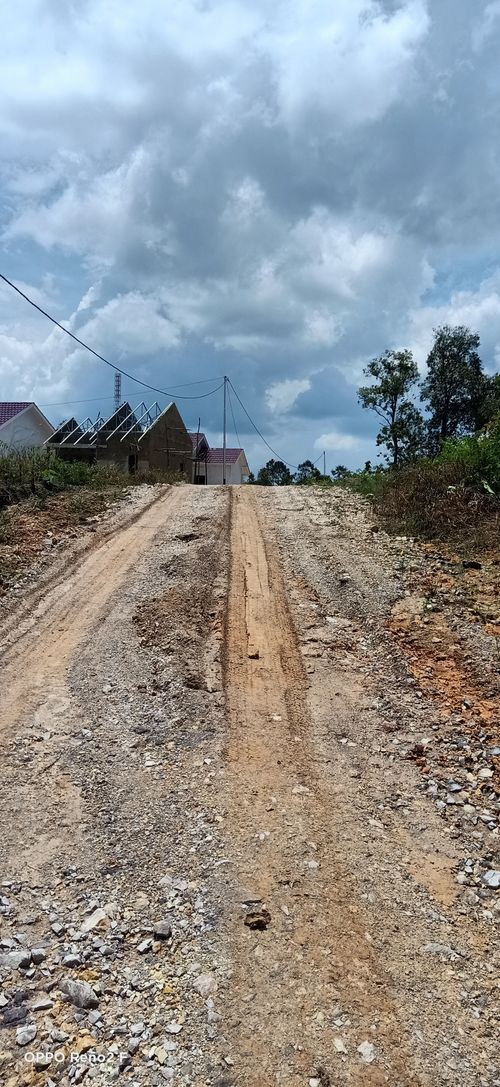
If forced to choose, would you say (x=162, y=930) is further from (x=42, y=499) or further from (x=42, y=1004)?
(x=42, y=499)

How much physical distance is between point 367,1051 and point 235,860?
110 cm

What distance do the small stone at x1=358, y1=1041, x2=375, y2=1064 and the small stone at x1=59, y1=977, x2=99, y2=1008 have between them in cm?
101

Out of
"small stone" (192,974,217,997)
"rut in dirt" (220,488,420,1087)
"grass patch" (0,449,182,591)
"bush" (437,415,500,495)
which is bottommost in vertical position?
"small stone" (192,974,217,997)

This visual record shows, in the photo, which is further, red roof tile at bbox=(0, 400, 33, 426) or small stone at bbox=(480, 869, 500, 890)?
red roof tile at bbox=(0, 400, 33, 426)

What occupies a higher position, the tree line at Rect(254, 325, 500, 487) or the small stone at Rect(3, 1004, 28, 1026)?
the tree line at Rect(254, 325, 500, 487)

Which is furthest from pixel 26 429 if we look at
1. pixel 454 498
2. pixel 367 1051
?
pixel 367 1051

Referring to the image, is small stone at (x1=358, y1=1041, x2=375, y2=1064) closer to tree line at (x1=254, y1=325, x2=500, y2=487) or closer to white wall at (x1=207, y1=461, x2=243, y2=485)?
tree line at (x1=254, y1=325, x2=500, y2=487)

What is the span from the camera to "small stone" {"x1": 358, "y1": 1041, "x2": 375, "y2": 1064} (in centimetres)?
Result: 219

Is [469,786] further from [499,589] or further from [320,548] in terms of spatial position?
[320,548]

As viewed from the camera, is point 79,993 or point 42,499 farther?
point 42,499

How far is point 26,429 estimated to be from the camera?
29.5m

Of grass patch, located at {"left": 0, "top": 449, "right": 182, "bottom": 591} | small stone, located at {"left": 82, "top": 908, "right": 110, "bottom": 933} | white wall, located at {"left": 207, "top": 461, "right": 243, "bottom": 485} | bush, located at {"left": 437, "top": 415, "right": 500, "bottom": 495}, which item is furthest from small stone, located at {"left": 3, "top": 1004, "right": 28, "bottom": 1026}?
white wall, located at {"left": 207, "top": 461, "right": 243, "bottom": 485}

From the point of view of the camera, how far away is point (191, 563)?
316 inches

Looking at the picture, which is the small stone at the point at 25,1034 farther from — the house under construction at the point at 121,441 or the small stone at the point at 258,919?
the house under construction at the point at 121,441
